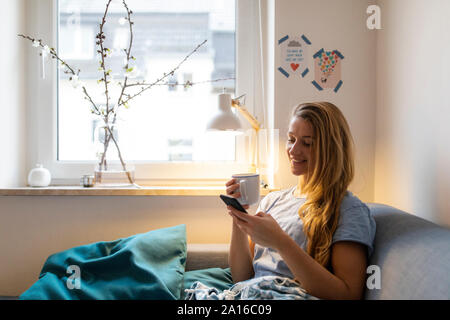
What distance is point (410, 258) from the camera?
0.85 m

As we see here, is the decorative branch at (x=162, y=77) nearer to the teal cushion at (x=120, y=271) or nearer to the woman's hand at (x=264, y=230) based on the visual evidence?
the teal cushion at (x=120, y=271)

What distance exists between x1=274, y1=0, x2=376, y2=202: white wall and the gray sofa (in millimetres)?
526

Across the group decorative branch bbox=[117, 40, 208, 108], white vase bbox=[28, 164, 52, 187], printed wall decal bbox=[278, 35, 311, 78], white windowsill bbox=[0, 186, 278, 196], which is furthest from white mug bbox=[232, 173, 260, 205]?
white vase bbox=[28, 164, 52, 187]

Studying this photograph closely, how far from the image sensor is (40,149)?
191 centimetres

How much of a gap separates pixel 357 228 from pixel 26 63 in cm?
193

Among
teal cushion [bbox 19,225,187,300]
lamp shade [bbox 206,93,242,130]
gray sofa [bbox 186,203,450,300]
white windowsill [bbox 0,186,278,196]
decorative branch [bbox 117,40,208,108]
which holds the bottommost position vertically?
teal cushion [bbox 19,225,187,300]

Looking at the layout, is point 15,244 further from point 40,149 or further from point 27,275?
point 40,149

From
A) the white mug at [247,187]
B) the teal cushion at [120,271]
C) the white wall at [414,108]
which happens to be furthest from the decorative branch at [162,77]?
the white mug at [247,187]

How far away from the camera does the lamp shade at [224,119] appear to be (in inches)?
57.3

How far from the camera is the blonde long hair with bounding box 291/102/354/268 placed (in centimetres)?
A: 96

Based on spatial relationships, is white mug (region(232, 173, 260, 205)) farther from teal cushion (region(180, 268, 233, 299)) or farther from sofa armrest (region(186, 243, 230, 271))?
sofa armrest (region(186, 243, 230, 271))

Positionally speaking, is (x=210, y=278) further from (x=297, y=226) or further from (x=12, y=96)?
(x=12, y=96)

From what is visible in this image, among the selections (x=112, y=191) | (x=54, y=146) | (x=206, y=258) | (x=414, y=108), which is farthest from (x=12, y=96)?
(x=414, y=108)

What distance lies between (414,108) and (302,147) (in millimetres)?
493
